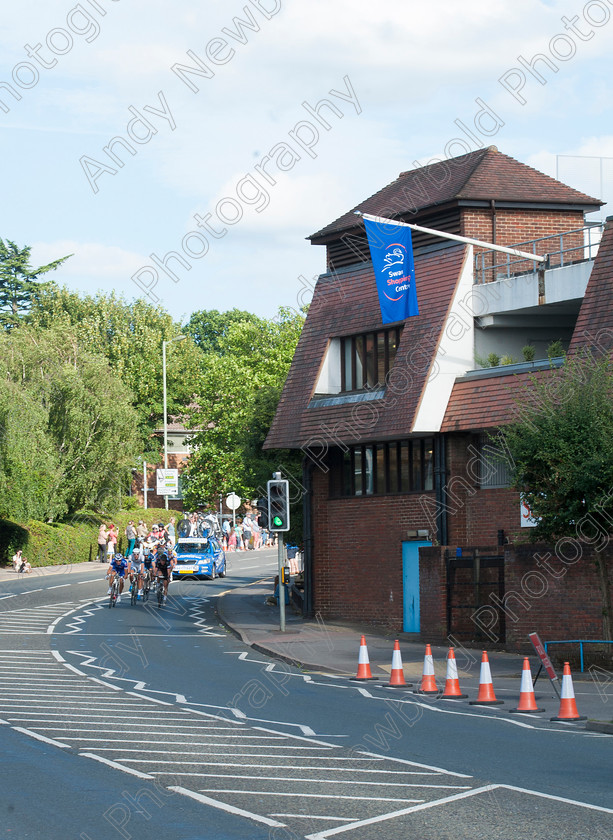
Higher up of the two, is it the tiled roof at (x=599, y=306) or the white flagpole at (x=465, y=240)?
the white flagpole at (x=465, y=240)

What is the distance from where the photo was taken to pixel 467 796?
9750 mm

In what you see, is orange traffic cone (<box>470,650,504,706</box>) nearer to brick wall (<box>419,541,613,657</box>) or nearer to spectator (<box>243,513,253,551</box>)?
brick wall (<box>419,541,613,657</box>)

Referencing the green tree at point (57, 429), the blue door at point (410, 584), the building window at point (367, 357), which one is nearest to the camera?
the blue door at point (410, 584)

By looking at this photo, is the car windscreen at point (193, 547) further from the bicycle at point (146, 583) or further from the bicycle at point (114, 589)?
the bicycle at point (114, 589)

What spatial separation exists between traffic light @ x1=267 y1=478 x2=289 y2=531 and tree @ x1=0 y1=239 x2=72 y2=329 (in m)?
63.6

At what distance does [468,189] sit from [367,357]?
4.96 m

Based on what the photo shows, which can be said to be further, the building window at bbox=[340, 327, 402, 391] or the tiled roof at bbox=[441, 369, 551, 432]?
the building window at bbox=[340, 327, 402, 391]

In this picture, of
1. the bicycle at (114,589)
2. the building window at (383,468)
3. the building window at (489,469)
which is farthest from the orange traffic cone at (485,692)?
the bicycle at (114,589)

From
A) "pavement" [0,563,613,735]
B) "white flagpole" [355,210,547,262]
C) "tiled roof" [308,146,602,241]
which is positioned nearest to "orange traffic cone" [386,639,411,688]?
"pavement" [0,563,613,735]

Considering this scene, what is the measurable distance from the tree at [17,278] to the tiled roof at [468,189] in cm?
5919

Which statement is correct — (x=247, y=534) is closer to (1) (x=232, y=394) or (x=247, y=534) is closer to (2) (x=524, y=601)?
(1) (x=232, y=394)

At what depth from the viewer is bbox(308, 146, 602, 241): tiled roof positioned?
29047mm

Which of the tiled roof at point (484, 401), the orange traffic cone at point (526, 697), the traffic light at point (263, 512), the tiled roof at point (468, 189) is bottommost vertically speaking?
the orange traffic cone at point (526, 697)

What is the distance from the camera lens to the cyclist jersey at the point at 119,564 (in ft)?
112
